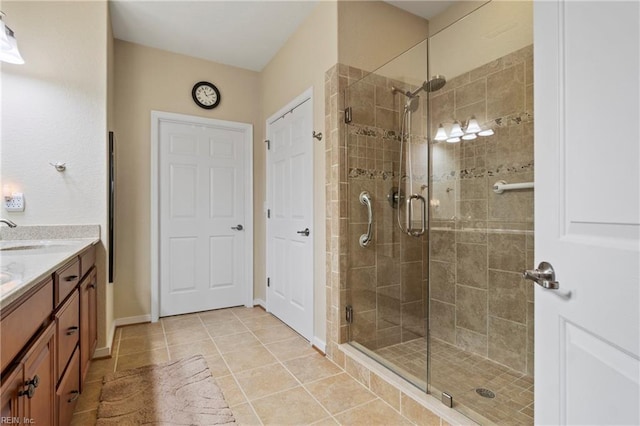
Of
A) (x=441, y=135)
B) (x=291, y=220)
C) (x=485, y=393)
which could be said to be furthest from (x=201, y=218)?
(x=485, y=393)

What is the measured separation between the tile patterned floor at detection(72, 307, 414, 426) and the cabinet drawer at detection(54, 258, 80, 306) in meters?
0.73

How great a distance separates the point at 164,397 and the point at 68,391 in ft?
1.76

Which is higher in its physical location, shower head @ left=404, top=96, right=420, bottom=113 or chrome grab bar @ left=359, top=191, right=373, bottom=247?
shower head @ left=404, top=96, right=420, bottom=113

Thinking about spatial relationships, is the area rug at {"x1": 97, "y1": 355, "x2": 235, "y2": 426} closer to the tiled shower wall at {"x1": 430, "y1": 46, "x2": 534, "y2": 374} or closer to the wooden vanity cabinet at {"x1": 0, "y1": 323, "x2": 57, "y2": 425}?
the wooden vanity cabinet at {"x1": 0, "y1": 323, "x2": 57, "y2": 425}

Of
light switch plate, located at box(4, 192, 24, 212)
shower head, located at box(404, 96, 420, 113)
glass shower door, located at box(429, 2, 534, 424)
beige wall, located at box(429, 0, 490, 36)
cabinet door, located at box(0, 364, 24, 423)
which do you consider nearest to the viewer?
cabinet door, located at box(0, 364, 24, 423)

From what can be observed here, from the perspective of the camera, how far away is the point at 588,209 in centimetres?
73

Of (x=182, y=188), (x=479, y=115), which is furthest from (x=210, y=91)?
(x=479, y=115)

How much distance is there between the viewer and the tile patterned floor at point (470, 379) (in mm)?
1517

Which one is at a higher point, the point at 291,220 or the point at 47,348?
the point at 291,220

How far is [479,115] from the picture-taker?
224 centimetres

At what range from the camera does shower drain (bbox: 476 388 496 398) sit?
166 centimetres

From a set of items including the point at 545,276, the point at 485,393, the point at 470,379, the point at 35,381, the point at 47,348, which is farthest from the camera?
the point at 470,379

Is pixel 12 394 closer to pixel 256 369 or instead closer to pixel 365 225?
pixel 256 369

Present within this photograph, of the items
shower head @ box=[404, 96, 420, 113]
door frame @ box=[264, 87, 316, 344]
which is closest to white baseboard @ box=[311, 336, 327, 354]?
door frame @ box=[264, 87, 316, 344]
